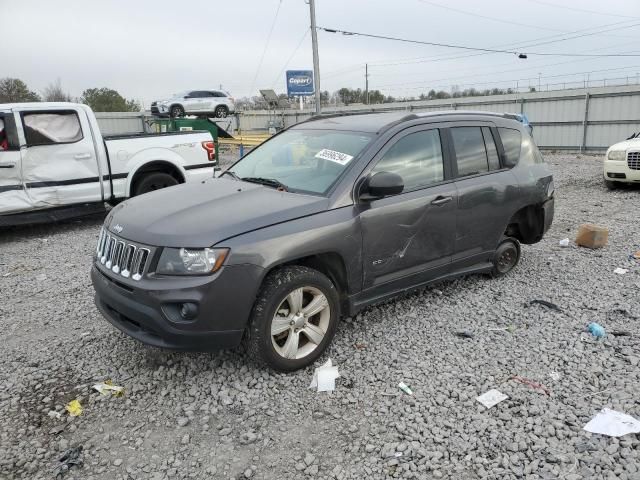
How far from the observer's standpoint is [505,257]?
17.8 feet

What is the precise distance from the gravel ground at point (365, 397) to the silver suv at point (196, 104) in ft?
79.3

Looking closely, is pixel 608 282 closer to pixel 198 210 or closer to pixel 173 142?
pixel 198 210

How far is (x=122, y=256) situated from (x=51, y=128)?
5.45 m

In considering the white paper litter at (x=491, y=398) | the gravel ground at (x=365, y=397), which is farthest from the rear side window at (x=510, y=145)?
the white paper litter at (x=491, y=398)

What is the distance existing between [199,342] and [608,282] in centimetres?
432

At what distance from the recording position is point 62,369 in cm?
374

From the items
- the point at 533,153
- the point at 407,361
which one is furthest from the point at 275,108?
the point at 407,361

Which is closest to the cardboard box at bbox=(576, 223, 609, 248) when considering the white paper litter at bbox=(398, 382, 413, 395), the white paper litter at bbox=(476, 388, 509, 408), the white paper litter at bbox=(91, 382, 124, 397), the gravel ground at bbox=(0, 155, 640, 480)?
the gravel ground at bbox=(0, 155, 640, 480)

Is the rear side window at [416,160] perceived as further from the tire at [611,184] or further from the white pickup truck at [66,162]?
the tire at [611,184]

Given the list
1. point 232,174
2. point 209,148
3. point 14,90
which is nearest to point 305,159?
point 232,174

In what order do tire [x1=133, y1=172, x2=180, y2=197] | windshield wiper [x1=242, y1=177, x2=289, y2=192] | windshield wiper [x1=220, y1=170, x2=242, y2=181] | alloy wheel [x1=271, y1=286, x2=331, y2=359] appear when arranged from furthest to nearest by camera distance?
tire [x1=133, y1=172, x2=180, y2=197], windshield wiper [x1=220, y1=170, x2=242, y2=181], windshield wiper [x1=242, y1=177, x2=289, y2=192], alloy wheel [x1=271, y1=286, x2=331, y2=359]

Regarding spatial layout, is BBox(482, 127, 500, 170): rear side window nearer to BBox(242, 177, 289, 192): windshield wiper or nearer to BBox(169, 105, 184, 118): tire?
BBox(242, 177, 289, 192): windshield wiper

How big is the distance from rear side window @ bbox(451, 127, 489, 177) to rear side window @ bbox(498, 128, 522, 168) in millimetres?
342

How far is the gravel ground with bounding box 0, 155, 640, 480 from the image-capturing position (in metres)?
2.72
